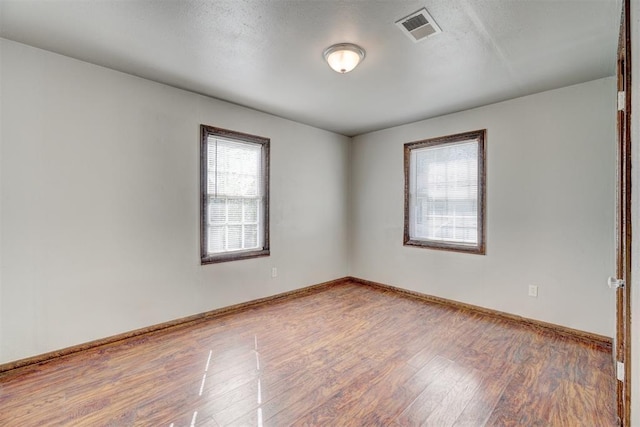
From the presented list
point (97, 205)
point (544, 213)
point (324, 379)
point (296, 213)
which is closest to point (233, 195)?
point (296, 213)

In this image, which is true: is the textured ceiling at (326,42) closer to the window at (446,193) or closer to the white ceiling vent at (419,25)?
the white ceiling vent at (419,25)

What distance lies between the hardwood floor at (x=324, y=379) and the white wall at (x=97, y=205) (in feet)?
1.15

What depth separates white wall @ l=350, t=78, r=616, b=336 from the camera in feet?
9.41

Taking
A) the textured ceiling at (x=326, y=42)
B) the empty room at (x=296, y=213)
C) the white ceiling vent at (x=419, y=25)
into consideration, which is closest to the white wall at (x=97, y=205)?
the empty room at (x=296, y=213)

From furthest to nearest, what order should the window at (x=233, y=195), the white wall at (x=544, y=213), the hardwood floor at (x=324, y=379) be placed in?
the window at (x=233, y=195), the white wall at (x=544, y=213), the hardwood floor at (x=324, y=379)

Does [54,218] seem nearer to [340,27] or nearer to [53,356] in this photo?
[53,356]

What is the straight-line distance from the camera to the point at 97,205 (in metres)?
2.69

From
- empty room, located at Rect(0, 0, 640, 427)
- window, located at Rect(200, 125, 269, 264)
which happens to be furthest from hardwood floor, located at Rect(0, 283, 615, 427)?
window, located at Rect(200, 125, 269, 264)

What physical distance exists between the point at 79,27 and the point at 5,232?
1.66 meters

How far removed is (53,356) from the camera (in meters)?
2.47

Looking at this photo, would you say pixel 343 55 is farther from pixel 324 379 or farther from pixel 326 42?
pixel 324 379

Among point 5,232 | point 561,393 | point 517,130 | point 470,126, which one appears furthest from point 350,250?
point 5,232

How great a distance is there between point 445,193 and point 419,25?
99.1 inches

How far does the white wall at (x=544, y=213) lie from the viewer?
113 inches
